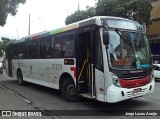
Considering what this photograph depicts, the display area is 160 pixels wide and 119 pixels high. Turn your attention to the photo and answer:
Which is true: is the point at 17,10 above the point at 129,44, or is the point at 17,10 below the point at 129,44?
above

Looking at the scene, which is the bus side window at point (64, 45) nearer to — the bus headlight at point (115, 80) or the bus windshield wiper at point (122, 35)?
the bus windshield wiper at point (122, 35)

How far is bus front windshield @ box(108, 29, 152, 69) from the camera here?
8062mm

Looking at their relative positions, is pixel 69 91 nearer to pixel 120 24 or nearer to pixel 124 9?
pixel 120 24

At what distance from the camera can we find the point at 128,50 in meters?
8.38

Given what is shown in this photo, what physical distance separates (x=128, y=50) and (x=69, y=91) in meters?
2.84

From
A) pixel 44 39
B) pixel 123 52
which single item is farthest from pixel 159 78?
pixel 123 52

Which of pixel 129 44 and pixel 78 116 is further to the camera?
pixel 129 44

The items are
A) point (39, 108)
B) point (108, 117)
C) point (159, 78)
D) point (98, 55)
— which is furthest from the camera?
point (159, 78)

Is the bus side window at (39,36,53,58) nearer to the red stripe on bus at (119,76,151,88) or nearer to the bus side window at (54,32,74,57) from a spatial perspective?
the bus side window at (54,32,74,57)

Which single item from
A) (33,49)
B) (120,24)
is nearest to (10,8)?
(33,49)

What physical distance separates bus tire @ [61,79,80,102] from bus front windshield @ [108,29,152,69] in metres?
2.27

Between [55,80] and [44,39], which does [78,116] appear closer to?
[55,80]

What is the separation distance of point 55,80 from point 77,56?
200 cm

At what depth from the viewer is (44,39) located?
38.9ft
